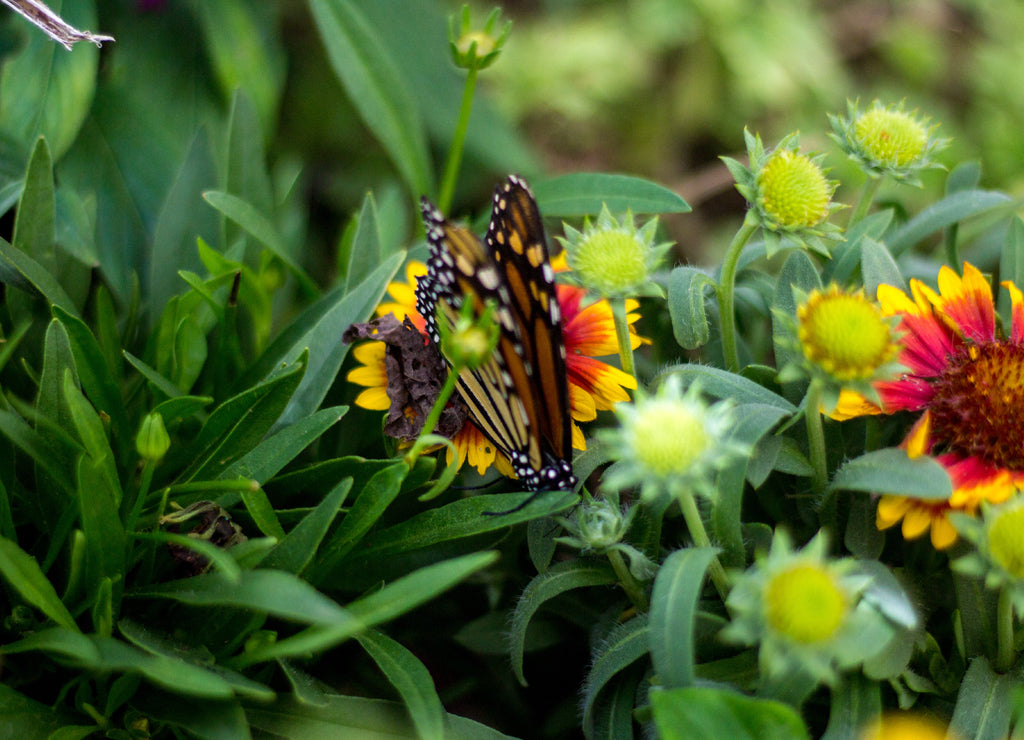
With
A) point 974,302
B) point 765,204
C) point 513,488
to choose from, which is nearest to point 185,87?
point 513,488

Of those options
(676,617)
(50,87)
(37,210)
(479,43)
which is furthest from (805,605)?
(50,87)

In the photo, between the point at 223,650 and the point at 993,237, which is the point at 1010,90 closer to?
the point at 993,237

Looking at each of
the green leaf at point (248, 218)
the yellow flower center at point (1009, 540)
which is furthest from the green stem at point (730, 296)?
the green leaf at point (248, 218)

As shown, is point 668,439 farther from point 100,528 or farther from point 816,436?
point 100,528

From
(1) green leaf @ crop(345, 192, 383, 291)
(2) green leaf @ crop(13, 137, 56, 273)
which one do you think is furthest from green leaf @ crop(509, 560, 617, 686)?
(2) green leaf @ crop(13, 137, 56, 273)

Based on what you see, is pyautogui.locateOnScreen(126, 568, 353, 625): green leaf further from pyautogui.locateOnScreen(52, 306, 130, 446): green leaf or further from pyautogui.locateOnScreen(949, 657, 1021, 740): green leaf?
pyautogui.locateOnScreen(949, 657, 1021, 740): green leaf

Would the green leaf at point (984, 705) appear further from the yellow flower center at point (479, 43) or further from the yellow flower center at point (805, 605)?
the yellow flower center at point (479, 43)

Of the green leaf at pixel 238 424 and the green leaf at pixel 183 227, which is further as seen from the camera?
the green leaf at pixel 183 227
